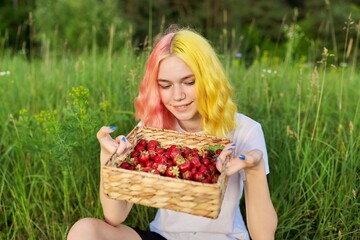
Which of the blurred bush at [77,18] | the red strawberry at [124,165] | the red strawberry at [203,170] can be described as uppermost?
the red strawberry at [203,170]

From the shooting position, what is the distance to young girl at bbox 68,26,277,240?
1.79 meters

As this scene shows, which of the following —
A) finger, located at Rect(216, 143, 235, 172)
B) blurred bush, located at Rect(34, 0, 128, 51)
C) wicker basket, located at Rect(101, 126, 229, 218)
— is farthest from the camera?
blurred bush, located at Rect(34, 0, 128, 51)

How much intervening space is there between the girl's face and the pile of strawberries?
0.17 metres

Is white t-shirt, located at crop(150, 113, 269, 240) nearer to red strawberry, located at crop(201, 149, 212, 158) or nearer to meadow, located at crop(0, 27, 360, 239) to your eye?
red strawberry, located at crop(201, 149, 212, 158)

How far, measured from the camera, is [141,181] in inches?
58.2

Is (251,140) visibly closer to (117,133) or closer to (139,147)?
(139,147)

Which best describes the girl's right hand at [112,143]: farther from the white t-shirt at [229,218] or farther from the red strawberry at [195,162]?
the white t-shirt at [229,218]

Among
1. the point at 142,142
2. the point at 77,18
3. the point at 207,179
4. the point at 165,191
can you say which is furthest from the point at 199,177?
the point at 77,18

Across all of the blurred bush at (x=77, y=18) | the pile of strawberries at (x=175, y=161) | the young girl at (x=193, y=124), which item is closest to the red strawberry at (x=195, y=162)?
the pile of strawberries at (x=175, y=161)

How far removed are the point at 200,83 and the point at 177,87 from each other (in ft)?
0.28

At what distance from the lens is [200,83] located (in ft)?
6.15

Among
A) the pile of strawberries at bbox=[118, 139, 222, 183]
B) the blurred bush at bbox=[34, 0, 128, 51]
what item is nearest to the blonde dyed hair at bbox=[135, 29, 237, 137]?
the pile of strawberries at bbox=[118, 139, 222, 183]

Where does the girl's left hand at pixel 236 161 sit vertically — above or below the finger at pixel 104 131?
below

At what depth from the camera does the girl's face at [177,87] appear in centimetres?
187
